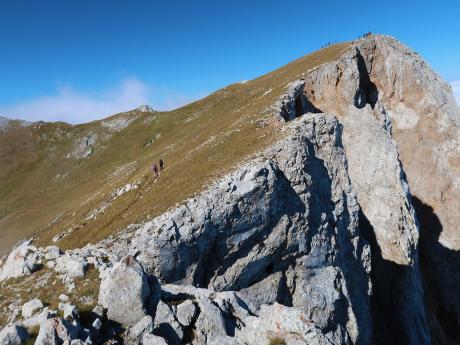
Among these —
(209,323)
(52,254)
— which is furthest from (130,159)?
(209,323)

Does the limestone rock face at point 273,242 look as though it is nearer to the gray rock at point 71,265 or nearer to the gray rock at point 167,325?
the gray rock at point 71,265

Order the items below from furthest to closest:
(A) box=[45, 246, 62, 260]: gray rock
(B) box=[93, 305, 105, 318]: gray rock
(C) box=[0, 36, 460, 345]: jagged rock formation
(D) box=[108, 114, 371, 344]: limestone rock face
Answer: (D) box=[108, 114, 371, 344]: limestone rock face, (A) box=[45, 246, 62, 260]: gray rock, (C) box=[0, 36, 460, 345]: jagged rock formation, (B) box=[93, 305, 105, 318]: gray rock

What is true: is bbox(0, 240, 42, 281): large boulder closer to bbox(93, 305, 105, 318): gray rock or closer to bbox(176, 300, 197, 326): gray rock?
bbox(93, 305, 105, 318): gray rock

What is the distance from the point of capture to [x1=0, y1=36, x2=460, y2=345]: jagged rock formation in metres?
16.0

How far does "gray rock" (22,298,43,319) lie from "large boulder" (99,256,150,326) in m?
3.59

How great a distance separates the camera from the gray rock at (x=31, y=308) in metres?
17.1

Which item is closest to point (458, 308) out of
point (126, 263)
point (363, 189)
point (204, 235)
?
point (363, 189)

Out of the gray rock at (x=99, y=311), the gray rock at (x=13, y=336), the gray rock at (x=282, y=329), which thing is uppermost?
the gray rock at (x=13, y=336)

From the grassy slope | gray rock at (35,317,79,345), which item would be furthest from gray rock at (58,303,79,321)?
the grassy slope

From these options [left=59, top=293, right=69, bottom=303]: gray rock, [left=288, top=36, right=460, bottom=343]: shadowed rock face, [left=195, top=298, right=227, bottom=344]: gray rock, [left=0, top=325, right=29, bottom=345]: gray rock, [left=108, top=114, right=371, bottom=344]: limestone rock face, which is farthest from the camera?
[left=288, top=36, right=460, bottom=343]: shadowed rock face

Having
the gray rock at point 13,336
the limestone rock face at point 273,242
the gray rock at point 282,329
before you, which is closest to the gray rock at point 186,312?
the gray rock at point 282,329

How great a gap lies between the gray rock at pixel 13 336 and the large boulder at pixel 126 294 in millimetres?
3374

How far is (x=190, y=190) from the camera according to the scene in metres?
30.5

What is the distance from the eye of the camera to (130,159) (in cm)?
9581
